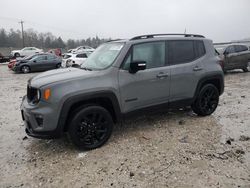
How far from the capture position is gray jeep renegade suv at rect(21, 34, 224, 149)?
3.59 m

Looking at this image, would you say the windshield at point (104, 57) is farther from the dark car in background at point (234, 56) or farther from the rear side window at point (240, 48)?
the rear side window at point (240, 48)

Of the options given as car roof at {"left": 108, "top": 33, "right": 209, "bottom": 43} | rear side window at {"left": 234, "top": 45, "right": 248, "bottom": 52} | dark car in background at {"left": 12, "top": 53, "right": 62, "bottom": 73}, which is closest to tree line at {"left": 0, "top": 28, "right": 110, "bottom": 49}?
dark car in background at {"left": 12, "top": 53, "right": 62, "bottom": 73}

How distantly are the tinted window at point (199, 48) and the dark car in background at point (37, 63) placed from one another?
1466 centimetres

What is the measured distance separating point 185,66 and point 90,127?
2362 millimetres

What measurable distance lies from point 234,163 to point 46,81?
3132 millimetres

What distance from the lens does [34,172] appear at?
335 centimetres

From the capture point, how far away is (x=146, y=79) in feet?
14.0

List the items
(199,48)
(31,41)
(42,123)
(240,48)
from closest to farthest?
1. (42,123)
2. (199,48)
3. (240,48)
4. (31,41)

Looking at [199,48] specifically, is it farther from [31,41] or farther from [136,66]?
[31,41]

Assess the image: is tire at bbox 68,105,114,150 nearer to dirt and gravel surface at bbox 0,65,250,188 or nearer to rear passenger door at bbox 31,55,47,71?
dirt and gravel surface at bbox 0,65,250,188

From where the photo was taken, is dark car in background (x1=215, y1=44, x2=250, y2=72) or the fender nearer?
the fender

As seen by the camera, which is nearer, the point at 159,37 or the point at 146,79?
the point at 146,79

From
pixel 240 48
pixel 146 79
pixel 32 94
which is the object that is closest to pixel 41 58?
pixel 240 48

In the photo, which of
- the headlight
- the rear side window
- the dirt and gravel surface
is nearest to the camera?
the dirt and gravel surface
